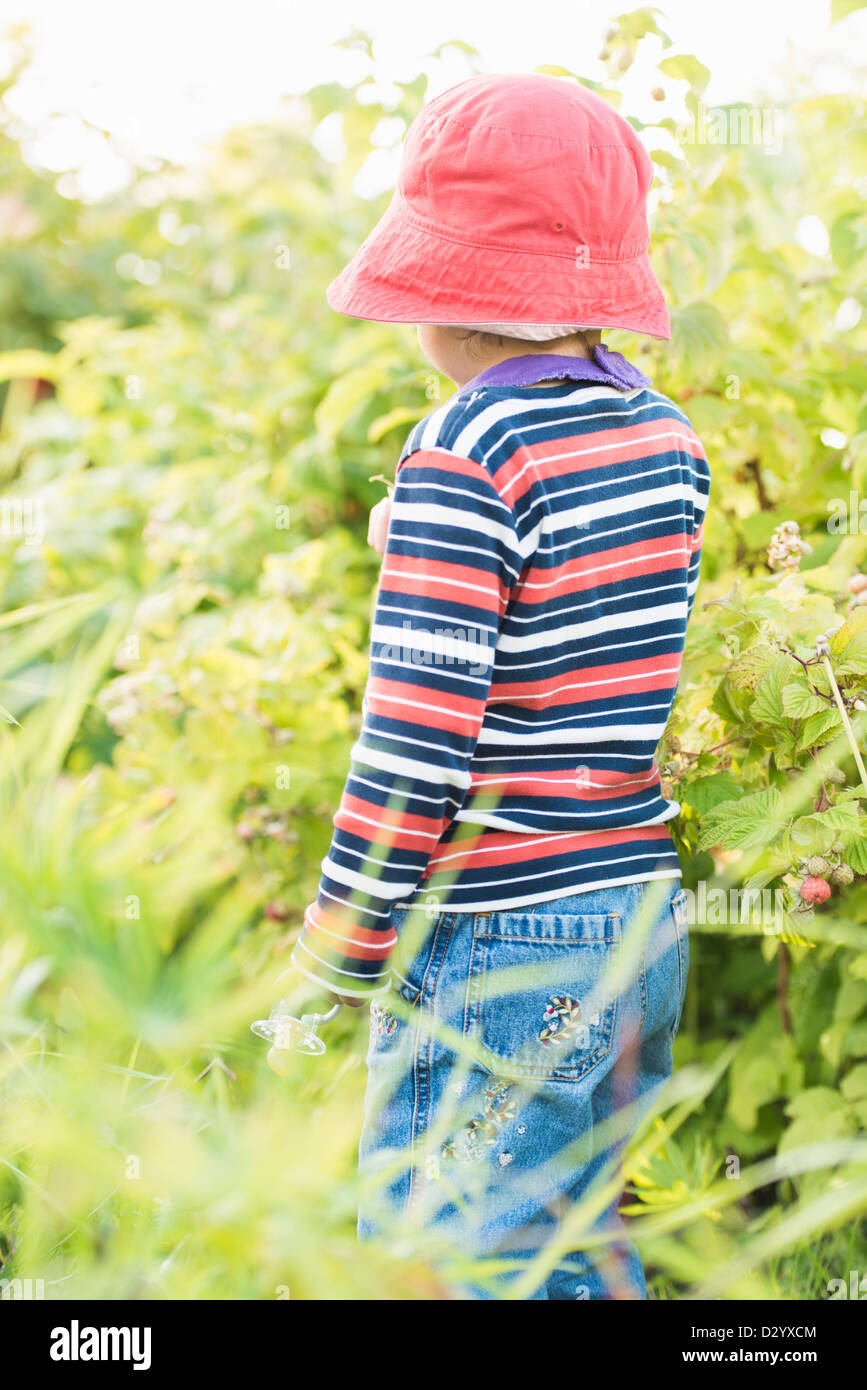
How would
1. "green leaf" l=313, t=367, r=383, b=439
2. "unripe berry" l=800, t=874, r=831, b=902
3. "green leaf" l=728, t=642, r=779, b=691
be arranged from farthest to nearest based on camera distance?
"green leaf" l=313, t=367, r=383, b=439 → "green leaf" l=728, t=642, r=779, b=691 → "unripe berry" l=800, t=874, r=831, b=902

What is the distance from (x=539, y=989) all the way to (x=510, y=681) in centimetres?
30

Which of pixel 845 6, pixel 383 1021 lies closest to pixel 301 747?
pixel 383 1021

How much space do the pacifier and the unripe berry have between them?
49 centimetres

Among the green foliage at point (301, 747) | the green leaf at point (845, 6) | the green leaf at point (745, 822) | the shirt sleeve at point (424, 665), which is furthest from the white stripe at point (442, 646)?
the green leaf at point (845, 6)

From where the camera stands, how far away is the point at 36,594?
2750 mm

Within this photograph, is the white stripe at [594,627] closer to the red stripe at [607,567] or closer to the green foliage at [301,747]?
the red stripe at [607,567]

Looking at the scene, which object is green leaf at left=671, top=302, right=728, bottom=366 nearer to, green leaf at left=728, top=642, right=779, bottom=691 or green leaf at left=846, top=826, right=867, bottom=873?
green leaf at left=728, top=642, right=779, bottom=691

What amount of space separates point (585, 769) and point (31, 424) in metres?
2.92

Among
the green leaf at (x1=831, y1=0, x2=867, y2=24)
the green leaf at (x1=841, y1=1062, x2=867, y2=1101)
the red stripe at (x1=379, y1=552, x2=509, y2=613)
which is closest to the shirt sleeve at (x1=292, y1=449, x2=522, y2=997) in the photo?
the red stripe at (x1=379, y1=552, x2=509, y2=613)

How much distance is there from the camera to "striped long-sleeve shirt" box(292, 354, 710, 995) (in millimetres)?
1030

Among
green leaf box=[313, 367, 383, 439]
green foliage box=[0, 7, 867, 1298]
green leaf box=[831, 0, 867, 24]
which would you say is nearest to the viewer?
green foliage box=[0, 7, 867, 1298]

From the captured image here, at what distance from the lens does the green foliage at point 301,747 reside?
31.3 inches

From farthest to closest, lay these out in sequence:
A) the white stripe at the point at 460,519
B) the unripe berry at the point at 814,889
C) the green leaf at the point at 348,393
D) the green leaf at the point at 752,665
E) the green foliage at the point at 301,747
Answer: the green leaf at the point at 348,393 < the green leaf at the point at 752,665 < the unripe berry at the point at 814,889 < the white stripe at the point at 460,519 < the green foliage at the point at 301,747

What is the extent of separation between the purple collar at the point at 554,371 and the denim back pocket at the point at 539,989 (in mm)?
504
